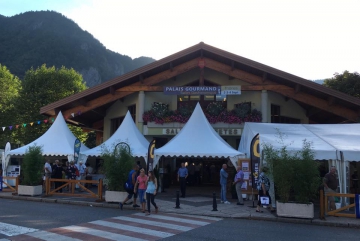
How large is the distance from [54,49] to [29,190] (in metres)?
89.3

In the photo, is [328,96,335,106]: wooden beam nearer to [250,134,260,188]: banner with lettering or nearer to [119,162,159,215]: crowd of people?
[250,134,260,188]: banner with lettering

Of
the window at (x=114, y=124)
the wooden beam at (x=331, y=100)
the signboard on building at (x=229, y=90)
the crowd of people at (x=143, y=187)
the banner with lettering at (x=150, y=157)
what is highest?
the signboard on building at (x=229, y=90)

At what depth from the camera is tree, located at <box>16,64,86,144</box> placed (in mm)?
33719

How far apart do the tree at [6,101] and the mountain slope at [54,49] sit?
39188 mm

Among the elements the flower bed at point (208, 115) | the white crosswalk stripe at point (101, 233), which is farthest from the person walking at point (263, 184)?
the flower bed at point (208, 115)

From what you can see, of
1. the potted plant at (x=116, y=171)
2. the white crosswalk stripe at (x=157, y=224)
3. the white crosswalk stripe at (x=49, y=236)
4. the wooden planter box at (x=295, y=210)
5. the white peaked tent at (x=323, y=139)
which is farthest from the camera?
the potted plant at (x=116, y=171)

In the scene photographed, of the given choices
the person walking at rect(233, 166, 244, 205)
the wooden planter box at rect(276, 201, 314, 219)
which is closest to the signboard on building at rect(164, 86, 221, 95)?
the person walking at rect(233, 166, 244, 205)

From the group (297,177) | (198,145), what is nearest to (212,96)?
(198,145)

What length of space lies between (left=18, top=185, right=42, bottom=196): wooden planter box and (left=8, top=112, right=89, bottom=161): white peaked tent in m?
3.19

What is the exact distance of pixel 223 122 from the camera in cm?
2083

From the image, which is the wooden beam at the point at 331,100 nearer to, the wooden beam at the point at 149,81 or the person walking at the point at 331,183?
the wooden beam at the point at 149,81

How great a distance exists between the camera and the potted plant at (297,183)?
11047 mm

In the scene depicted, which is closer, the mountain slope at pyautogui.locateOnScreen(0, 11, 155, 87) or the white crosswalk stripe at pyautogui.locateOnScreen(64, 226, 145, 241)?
the white crosswalk stripe at pyautogui.locateOnScreen(64, 226, 145, 241)

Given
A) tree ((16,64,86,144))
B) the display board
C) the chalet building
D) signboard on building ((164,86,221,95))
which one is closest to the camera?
the display board
